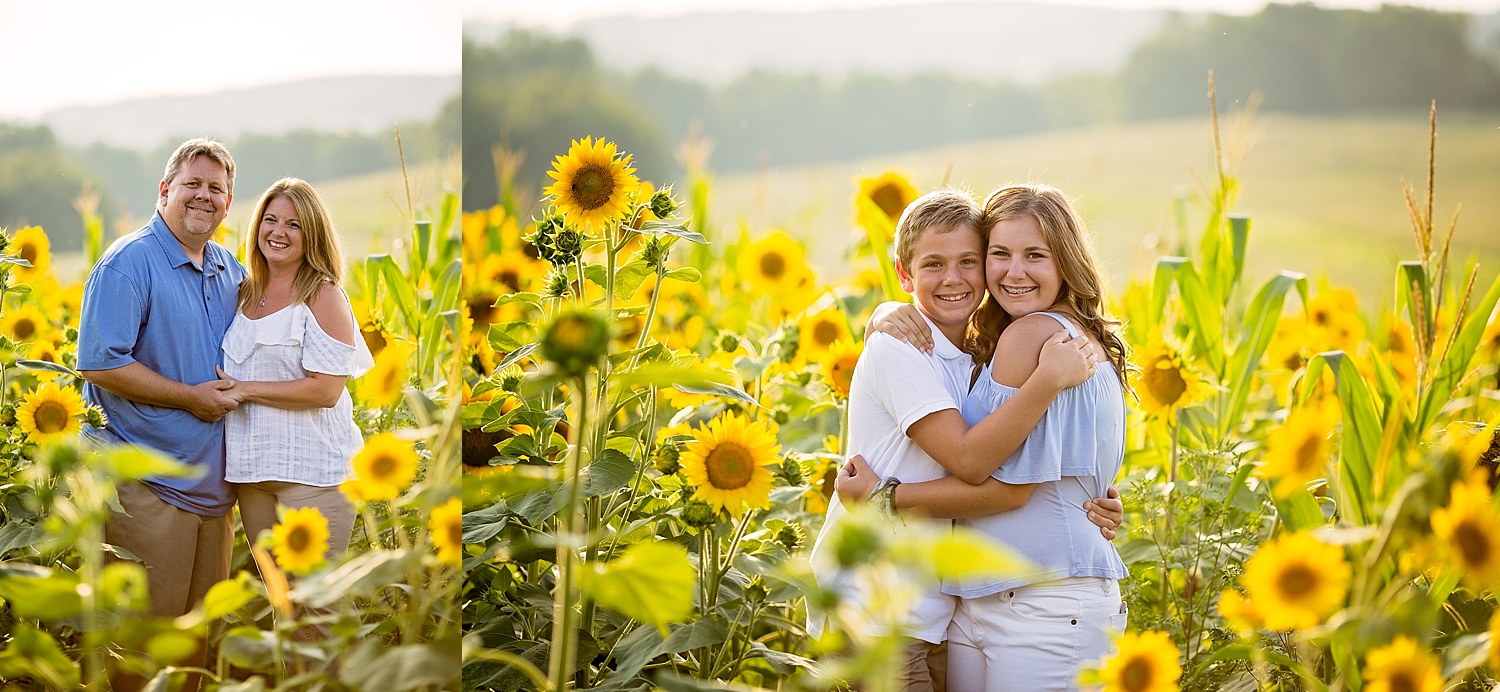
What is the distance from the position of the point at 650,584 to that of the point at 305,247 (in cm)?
84

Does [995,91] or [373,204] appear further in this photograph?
[995,91]

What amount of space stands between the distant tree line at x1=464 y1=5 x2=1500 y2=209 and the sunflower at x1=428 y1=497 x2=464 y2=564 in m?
4.30

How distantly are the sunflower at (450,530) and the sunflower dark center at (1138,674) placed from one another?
638 mm

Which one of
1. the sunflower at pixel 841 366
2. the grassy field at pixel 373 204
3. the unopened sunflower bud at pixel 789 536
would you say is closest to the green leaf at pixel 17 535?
the grassy field at pixel 373 204

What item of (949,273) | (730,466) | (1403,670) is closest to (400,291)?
(730,466)

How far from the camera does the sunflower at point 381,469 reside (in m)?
1.04

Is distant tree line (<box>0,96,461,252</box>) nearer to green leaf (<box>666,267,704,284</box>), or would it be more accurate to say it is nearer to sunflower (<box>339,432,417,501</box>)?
green leaf (<box>666,267,704,284</box>)

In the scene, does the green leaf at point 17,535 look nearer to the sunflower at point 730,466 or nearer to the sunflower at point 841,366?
the sunflower at point 730,466

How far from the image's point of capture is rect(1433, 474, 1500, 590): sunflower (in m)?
0.82

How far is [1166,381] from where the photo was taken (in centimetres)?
190

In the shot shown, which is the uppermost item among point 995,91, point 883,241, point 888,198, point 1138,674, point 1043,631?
point 995,91

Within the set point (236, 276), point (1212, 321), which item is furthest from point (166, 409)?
point (1212, 321)

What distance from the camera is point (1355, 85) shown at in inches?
310

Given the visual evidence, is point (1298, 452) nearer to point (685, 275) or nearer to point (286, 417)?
point (685, 275)
